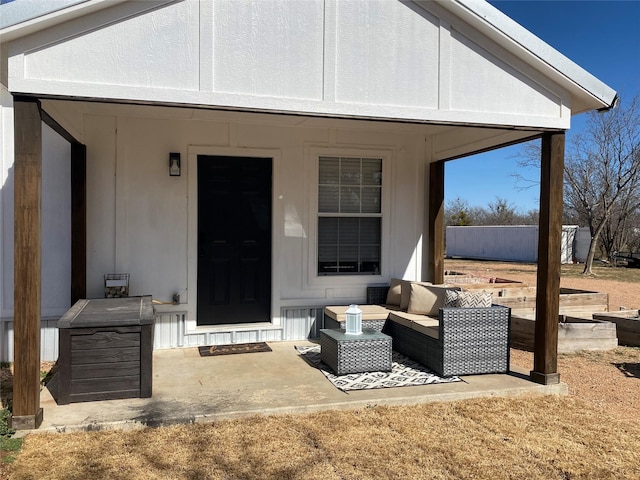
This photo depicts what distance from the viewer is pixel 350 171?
6.47m

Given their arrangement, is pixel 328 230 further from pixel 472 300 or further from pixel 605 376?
pixel 605 376

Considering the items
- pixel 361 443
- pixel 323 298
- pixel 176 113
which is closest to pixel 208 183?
pixel 176 113

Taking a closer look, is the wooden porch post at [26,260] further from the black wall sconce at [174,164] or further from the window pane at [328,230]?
the window pane at [328,230]

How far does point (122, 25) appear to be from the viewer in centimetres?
351

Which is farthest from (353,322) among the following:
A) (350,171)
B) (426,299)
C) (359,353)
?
(350,171)

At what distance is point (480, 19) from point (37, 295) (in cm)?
404

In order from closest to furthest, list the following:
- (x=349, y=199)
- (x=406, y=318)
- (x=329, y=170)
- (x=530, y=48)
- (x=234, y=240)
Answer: (x=530, y=48) → (x=406, y=318) → (x=234, y=240) → (x=329, y=170) → (x=349, y=199)

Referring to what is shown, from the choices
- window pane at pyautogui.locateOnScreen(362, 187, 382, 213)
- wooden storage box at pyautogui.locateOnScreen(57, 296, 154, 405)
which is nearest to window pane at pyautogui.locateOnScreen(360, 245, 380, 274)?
window pane at pyautogui.locateOnScreen(362, 187, 382, 213)

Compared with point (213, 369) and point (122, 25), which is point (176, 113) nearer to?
point (122, 25)

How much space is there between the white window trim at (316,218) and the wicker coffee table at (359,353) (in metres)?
1.48

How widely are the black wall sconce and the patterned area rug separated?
262 centimetres

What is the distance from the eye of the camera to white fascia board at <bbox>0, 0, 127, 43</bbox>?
3.19 metres

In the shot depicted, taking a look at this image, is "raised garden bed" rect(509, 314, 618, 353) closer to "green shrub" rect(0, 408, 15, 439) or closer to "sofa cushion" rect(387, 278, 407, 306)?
"sofa cushion" rect(387, 278, 407, 306)

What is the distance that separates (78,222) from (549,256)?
186 inches
